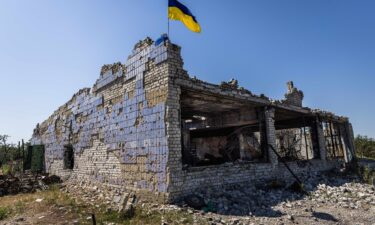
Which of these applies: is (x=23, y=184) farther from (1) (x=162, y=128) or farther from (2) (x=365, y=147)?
(2) (x=365, y=147)

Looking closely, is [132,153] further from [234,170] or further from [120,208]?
[234,170]

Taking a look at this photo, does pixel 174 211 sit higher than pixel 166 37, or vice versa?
pixel 166 37

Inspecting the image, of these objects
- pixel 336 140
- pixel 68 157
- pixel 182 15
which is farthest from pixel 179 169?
pixel 336 140

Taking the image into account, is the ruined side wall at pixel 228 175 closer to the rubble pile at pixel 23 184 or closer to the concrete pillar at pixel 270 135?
the concrete pillar at pixel 270 135

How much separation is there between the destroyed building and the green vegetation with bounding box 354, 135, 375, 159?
12703mm

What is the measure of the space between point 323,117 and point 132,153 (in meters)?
11.1

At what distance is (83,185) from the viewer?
1147cm

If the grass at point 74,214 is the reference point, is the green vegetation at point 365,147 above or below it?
above

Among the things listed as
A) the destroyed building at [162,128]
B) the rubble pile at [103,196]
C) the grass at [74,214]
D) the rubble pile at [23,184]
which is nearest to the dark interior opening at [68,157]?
the destroyed building at [162,128]

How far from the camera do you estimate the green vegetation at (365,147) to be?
2597 cm

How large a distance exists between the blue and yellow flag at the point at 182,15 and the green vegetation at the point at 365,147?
2449cm

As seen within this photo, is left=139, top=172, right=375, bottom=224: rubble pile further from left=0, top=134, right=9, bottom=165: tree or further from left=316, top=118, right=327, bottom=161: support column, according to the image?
left=0, top=134, right=9, bottom=165: tree

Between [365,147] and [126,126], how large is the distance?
1112 inches

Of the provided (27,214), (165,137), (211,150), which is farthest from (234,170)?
(211,150)
